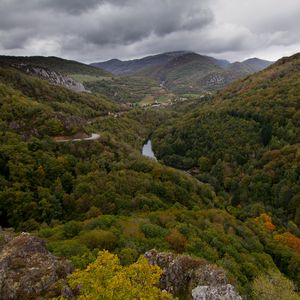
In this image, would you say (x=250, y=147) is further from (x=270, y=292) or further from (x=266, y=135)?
(x=270, y=292)

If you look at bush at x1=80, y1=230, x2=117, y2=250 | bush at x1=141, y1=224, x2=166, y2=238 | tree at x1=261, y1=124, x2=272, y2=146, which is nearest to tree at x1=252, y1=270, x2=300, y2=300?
bush at x1=141, y1=224, x2=166, y2=238

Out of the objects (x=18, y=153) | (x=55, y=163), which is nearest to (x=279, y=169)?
(x=55, y=163)

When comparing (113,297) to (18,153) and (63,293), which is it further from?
(18,153)

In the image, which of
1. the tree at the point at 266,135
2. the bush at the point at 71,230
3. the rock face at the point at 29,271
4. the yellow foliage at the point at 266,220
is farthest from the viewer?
the tree at the point at 266,135

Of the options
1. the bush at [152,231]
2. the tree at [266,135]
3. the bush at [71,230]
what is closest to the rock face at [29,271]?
the bush at [71,230]

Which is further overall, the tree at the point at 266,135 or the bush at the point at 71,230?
the tree at the point at 266,135

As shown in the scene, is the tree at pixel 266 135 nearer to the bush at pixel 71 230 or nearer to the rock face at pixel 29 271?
the bush at pixel 71 230

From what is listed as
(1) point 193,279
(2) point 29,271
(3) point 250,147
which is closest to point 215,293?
(1) point 193,279
